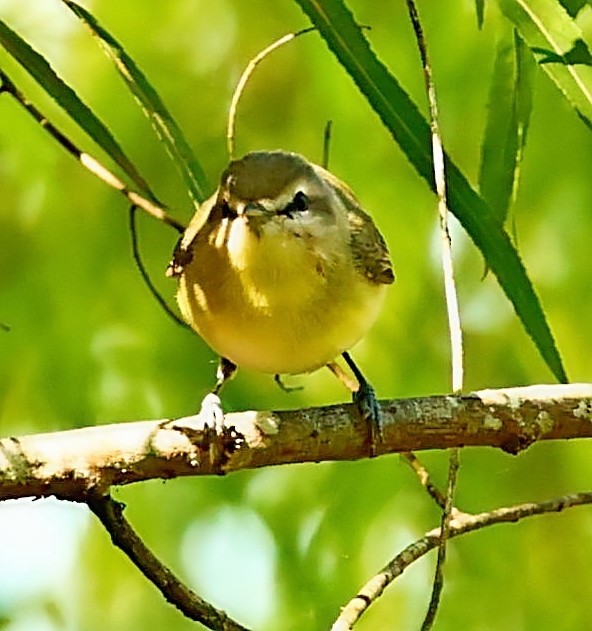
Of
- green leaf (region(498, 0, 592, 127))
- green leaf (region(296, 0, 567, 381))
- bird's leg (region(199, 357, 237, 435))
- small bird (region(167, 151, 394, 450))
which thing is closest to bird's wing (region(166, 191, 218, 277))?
small bird (region(167, 151, 394, 450))

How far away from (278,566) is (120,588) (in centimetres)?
23

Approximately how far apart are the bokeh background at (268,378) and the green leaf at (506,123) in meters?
0.43

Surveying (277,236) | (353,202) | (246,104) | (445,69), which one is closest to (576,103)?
(277,236)

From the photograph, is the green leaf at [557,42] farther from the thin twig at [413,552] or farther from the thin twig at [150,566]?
the thin twig at [150,566]

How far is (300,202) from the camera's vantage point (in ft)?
3.43

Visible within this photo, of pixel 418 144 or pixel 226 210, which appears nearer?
pixel 418 144

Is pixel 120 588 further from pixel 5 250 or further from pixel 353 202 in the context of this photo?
pixel 353 202

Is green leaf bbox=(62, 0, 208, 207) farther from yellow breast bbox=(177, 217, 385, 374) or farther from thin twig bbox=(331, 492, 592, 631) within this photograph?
thin twig bbox=(331, 492, 592, 631)

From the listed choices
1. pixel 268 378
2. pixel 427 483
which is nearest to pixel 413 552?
pixel 427 483

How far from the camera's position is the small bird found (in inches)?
38.7

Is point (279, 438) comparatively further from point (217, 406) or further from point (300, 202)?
point (300, 202)

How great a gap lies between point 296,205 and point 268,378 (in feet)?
1.53

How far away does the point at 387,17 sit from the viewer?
147cm

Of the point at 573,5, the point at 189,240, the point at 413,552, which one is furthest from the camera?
the point at 189,240
